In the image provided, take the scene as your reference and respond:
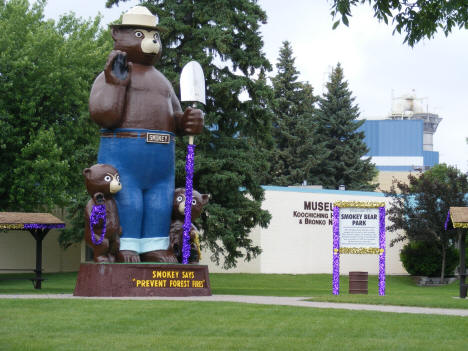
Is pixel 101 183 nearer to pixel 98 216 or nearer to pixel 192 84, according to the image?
pixel 98 216

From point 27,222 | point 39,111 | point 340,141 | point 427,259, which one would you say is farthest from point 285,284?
point 340,141

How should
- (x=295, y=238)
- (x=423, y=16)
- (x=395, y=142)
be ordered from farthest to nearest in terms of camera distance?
(x=395, y=142), (x=295, y=238), (x=423, y=16)

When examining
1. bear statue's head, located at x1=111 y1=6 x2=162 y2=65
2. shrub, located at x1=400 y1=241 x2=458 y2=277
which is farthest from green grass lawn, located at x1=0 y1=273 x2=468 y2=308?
bear statue's head, located at x1=111 y1=6 x2=162 y2=65

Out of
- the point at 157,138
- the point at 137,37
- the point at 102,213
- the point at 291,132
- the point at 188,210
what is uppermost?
the point at 291,132

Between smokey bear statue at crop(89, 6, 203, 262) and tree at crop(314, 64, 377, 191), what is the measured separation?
101 ft

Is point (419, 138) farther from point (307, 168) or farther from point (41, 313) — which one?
point (41, 313)

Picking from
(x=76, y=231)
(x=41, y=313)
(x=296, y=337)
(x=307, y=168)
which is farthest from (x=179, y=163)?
(x=307, y=168)

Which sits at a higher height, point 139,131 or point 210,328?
point 139,131

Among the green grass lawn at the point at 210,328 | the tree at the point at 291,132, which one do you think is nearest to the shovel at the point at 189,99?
the green grass lawn at the point at 210,328

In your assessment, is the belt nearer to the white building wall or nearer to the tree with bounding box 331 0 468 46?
the tree with bounding box 331 0 468 46

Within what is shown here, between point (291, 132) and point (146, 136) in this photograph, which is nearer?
point (146, 136)

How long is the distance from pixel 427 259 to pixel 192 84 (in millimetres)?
21318

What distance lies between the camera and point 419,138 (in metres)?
Result: 74.2

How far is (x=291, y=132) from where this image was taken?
4741 cm
